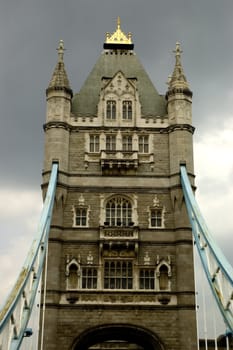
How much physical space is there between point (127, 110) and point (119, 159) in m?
3.78

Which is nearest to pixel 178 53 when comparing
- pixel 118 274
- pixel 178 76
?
pixel 178 76

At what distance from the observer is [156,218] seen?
111 ft

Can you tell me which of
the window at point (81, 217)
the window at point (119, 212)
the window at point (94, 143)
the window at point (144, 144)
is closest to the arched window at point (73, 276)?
the window at point (81, 217)

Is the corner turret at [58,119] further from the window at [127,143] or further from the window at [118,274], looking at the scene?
the window at [118,274]

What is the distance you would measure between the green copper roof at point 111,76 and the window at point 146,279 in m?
9.73

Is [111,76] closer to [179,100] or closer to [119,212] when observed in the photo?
[179,100]

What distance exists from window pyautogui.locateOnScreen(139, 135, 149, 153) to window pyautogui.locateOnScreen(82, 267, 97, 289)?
767cm

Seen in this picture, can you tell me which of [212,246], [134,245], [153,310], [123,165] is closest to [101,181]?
[123,165]

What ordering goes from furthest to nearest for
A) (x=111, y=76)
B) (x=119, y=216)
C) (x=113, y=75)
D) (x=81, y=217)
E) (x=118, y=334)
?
(x=111, y=76)
(x=113, y=75)
(x=119, y=216)
(x=81, y=217)
(x=118, y=334)

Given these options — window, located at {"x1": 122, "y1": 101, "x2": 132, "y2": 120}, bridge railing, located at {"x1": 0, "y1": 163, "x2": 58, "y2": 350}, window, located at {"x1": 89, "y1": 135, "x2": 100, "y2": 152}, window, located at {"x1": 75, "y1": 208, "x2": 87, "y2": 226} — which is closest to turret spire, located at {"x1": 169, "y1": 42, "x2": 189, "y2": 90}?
window, located at {"x1": 122, "y1": 101, "x2": 132, "y2": 120}

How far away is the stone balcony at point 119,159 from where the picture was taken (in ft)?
114

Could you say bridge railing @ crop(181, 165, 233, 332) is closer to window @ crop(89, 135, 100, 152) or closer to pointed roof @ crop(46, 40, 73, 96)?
window @ crop(89, 135, 100, 152)

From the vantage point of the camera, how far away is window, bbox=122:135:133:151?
3581 cm

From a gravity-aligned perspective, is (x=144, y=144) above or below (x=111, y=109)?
below
